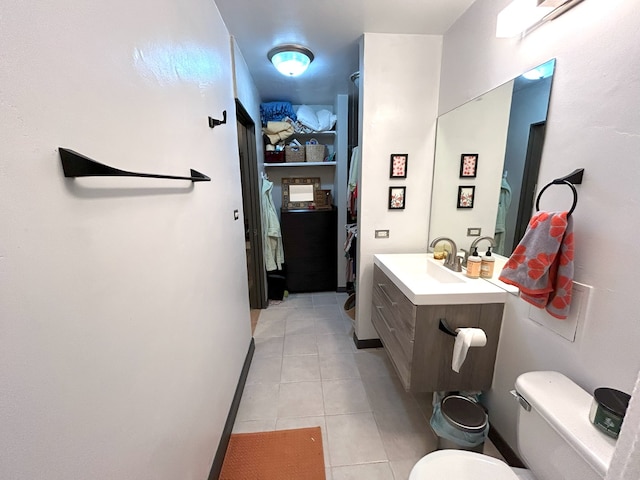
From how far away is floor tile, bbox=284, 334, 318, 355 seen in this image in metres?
2.32

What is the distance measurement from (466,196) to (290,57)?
5.44ft

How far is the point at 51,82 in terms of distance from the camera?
502mm

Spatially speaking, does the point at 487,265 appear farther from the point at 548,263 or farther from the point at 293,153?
the point at 293,153

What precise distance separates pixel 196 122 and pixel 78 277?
90cm

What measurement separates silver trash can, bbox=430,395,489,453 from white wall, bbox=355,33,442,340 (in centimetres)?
103

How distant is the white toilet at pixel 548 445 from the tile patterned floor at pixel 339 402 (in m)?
0.45

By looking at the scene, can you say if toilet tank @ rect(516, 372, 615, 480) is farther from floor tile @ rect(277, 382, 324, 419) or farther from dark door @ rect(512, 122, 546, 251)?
floor tile @ rect(277, 382, 324, 419)

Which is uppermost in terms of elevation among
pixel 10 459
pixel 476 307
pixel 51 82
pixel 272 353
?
pixel 51 82

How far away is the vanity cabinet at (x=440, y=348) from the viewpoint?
4.56 feet

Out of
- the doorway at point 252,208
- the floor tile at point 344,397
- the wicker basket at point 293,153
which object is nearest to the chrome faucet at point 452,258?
the floor tile at point 344,397

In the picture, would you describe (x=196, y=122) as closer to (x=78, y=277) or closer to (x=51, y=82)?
(x=51, y=82)

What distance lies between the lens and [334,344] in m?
2.42

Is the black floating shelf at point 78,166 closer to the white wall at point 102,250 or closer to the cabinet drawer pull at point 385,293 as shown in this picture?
the white wall at point 102,250

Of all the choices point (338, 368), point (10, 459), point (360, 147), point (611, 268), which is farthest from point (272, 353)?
point (611, 268)
